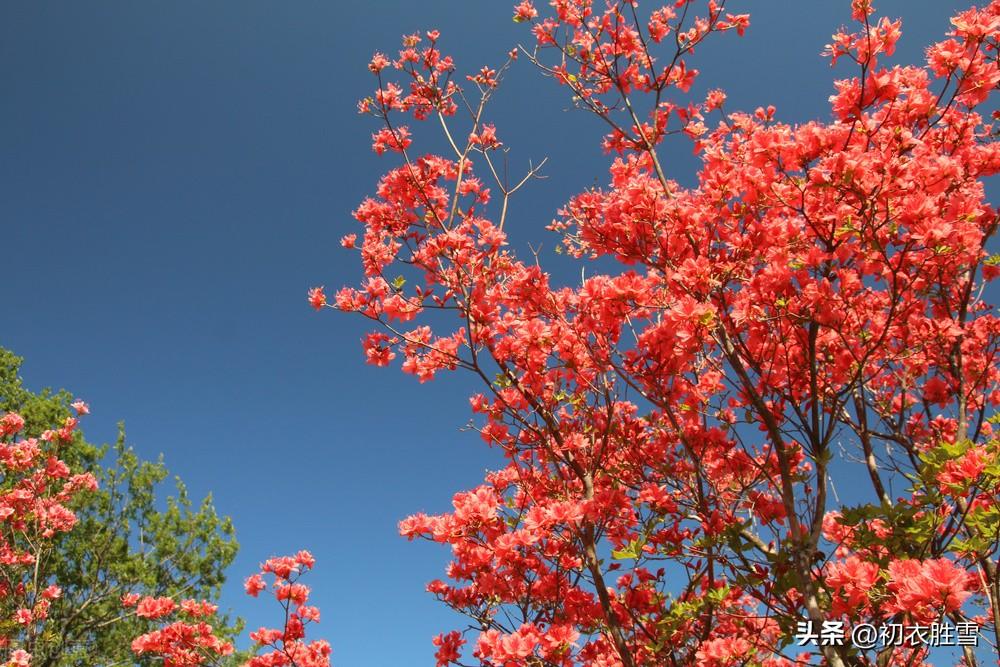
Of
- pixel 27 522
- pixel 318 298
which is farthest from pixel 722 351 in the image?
pixel 27 522

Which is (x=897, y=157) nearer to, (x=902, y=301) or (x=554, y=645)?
(x=902, y=301)

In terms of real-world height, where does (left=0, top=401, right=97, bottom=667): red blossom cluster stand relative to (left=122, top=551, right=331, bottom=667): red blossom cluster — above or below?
above

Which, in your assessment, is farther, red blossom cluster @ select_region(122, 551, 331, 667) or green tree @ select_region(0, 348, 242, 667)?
green tree @ select_region(0, 348, 242, 667)

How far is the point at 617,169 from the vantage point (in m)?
4.30

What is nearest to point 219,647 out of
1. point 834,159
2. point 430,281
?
point 430,281

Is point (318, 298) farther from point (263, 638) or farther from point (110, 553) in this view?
point (110, 553)

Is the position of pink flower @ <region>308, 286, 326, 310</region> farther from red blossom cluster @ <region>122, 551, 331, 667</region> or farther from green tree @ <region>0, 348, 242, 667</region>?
green tree @ <region>0, 348, 242, 667</region>

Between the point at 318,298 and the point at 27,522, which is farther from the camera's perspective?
the point at 27,522

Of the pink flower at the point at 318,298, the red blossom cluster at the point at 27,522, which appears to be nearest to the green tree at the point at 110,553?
the red blossom cluster at the point at 27,522

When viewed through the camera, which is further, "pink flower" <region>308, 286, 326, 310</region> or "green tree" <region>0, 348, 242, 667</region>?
"green tree" <region>0, 348, 242, 667</region>

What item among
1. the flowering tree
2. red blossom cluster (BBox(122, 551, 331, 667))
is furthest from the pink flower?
red blossom cluster (BBox(122, 551, 331, 667))

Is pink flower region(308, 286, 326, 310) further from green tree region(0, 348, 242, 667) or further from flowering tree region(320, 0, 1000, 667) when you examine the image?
green tree region(0, 348, 242, 667)

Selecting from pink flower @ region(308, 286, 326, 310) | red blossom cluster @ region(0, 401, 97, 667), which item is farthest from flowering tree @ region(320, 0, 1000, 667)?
red blossom cluster @ region(0, 401, 97, 667)

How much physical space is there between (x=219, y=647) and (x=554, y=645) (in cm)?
366
